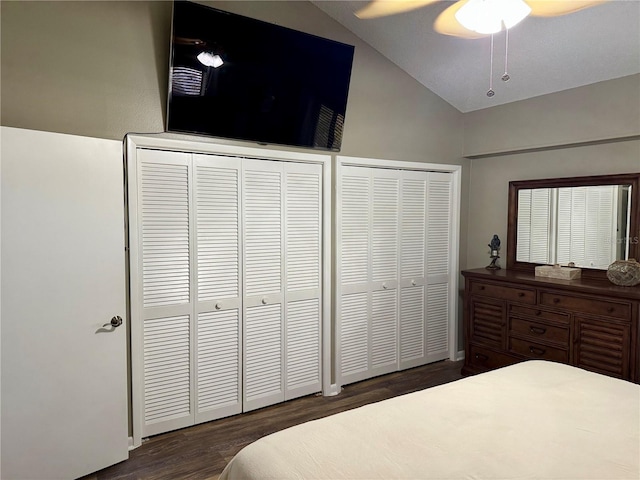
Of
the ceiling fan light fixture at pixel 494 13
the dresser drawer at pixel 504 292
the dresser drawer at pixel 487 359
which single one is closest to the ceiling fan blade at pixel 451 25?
the ceiling fan light fixture at pixel 494 13

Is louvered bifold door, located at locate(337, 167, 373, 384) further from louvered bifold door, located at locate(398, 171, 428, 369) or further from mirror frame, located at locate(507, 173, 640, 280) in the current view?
mirror frame, located at locate(507, 173, 640, 280)

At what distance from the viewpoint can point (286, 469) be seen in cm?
135

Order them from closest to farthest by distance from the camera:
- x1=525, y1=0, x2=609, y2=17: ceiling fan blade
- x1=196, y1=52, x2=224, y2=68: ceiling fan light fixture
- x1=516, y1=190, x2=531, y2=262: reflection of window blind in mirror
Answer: x1=525, y1=0, x2=609, y2=17: ceiling fan blade
x1=196, y1=52, x2=224, y2=68: ceiling fan light fixture
x1=516, y1=190, x2=531, y2=262: reflection of window blind in mirror

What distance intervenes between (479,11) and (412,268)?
220 centimetres

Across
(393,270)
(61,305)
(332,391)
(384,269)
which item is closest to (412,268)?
(393,270)

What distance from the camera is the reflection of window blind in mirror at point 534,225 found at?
3637 mm

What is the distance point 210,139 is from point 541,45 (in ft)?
7.79

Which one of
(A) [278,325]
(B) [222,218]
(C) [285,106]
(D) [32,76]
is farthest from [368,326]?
(D) [32,76]

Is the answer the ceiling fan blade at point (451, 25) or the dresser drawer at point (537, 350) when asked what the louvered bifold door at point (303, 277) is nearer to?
the ceiling fan blade at point (451, 25)

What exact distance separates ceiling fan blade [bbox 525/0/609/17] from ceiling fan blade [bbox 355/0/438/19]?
608mm

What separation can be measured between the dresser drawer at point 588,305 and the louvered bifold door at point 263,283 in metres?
2.01

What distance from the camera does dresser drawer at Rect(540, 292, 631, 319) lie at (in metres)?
2.76

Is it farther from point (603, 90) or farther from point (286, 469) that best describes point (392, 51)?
point (286, 469)

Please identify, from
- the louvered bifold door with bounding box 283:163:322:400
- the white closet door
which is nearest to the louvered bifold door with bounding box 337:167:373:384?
the white closet door
